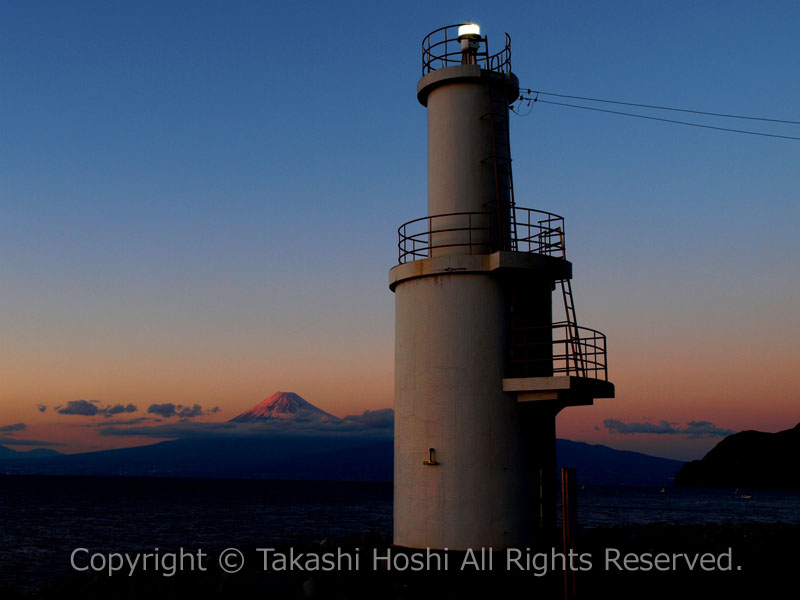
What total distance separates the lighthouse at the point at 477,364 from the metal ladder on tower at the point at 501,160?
43mm

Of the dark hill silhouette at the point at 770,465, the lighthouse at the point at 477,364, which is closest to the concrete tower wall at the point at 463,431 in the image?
the lighthouse at the point at 477,364

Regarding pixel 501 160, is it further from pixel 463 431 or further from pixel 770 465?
pixel 770 465

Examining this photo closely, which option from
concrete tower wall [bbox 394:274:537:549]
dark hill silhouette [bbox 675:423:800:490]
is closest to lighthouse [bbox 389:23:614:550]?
concrete tower wall [bbox 394:274:537:549]

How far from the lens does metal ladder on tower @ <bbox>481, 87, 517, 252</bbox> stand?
16.6 m

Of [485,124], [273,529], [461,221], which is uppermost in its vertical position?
[485,124]

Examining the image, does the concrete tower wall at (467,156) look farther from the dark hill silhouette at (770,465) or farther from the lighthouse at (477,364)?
the dark hill silhouette at (770,465)

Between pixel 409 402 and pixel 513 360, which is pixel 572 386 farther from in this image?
pixel 409 402

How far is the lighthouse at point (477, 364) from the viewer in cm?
1541

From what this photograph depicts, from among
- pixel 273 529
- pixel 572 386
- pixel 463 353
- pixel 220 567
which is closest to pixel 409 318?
→ pixel 463 353

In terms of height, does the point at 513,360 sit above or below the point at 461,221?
below

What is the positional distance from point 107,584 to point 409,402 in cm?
711

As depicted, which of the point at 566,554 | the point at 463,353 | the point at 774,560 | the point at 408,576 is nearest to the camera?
the point at 566,554

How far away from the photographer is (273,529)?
179 ft

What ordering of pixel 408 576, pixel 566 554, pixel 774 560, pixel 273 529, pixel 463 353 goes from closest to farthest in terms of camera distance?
pixel 566 554 < pixel 408 576 < pixel 463 353 < pixel 774 560 < pixel 273 529
